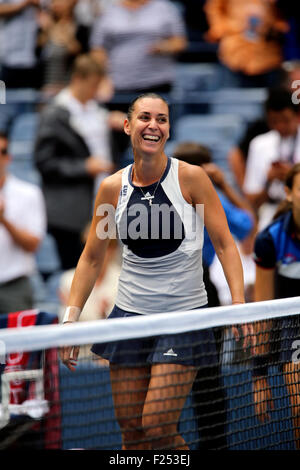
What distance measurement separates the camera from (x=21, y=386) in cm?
470

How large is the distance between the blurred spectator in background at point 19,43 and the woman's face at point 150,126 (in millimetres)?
5166

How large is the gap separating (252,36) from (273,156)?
2056 mm

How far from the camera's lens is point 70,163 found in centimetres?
726

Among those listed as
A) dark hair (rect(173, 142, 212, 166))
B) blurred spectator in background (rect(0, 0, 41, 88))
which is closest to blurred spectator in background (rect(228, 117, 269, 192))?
dark hair (rect(173, 142, 212, 166))

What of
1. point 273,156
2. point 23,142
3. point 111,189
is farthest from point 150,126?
point 23,142

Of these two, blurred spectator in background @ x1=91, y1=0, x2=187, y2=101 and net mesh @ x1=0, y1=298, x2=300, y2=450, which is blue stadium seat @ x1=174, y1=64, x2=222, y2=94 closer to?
blurred spectator in background @ x1=91, y1=0, x2=187, y2=101

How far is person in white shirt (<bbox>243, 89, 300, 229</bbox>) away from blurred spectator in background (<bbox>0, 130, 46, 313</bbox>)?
1789 millimetres

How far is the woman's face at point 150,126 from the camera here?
154 inches

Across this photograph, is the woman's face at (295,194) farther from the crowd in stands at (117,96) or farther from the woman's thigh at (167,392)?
the woman's thigh at (167,392)

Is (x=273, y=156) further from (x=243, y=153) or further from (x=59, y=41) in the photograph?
(x=59, y=41)

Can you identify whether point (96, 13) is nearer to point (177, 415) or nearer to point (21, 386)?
point (21, 386)

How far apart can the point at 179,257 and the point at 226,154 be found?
199 inches

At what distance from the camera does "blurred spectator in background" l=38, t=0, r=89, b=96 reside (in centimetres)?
870
